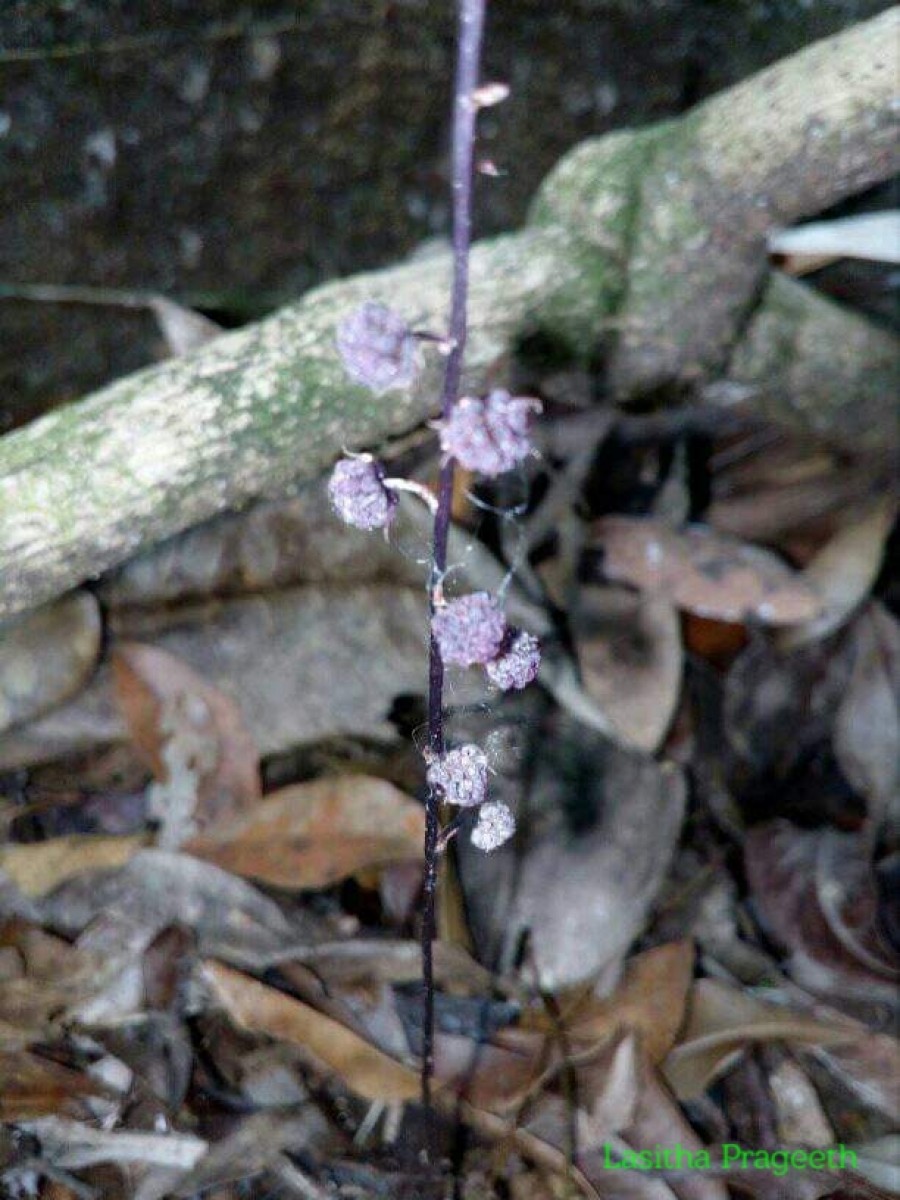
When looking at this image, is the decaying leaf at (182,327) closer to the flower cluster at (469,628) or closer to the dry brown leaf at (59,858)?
the dry brown leaf at (59,858)

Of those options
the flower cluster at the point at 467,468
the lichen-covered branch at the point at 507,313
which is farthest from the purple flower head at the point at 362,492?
the lichen-covered branch at the point at 507,313

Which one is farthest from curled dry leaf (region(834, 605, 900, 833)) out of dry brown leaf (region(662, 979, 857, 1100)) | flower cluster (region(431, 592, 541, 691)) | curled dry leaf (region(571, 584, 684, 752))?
flower cluster (region(431, 592, 541, 691))

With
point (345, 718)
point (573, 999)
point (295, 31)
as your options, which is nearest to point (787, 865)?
point (573, 999)

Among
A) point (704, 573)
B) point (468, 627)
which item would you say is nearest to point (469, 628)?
point (468, 627)

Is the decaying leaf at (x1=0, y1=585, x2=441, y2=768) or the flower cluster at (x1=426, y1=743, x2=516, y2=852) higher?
the flower cluster at (x1=426, y1=743, x2=516, y2=852)

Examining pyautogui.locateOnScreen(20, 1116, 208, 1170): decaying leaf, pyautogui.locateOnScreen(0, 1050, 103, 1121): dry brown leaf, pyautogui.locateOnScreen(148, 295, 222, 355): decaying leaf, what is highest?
pyautogui.locateOnScreen(148, 295, 222, 355): decaying leaf

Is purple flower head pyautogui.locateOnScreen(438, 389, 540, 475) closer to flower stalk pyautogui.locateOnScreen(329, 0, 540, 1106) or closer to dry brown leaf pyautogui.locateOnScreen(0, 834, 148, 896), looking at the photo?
flower stalk pyautogui.locateOnScreen(329, 0, 540, 1106)
